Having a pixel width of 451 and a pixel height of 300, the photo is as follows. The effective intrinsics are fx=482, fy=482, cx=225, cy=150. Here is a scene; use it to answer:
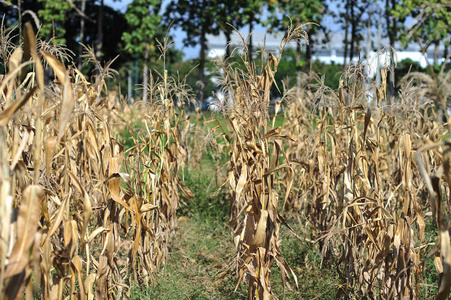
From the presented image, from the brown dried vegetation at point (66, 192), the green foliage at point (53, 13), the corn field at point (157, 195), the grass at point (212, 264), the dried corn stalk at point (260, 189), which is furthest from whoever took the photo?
the green foliage at point (53, 13)

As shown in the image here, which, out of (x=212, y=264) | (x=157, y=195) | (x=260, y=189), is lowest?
(x=212, y=264)

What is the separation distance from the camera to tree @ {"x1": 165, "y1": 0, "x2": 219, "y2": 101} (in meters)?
15.5

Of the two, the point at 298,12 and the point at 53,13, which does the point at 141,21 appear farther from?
the point at 298,12

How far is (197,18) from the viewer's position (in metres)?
16.0

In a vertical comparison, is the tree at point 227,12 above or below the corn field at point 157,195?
above

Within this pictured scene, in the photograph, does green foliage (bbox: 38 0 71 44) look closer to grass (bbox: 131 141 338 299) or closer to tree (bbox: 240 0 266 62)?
tree (bbox: 240 0 266 62)

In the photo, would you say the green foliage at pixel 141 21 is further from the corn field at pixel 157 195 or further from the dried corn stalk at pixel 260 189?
the dried corn stalk at pixel 260 189

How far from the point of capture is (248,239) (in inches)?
106

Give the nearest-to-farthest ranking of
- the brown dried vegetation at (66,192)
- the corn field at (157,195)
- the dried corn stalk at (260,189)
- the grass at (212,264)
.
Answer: the brown dried vegetation at (66,192)
the corn field at (157,195)
the dried corn stalk at (260,189)
the grass at (212,264)

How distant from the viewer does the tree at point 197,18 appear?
50.8 ft

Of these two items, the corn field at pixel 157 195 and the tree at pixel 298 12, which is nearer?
the corn field at pixel 157 195

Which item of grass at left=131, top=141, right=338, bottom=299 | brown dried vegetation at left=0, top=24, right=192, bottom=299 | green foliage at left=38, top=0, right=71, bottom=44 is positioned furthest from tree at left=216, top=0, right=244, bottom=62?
brown dried vegetation at left=0, top=24, right=192, bottom=299

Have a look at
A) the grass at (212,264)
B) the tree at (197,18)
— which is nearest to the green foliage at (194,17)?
the tree at (197,18)

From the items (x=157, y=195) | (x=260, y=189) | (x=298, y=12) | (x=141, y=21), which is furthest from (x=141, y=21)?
(x=260, y=189)
